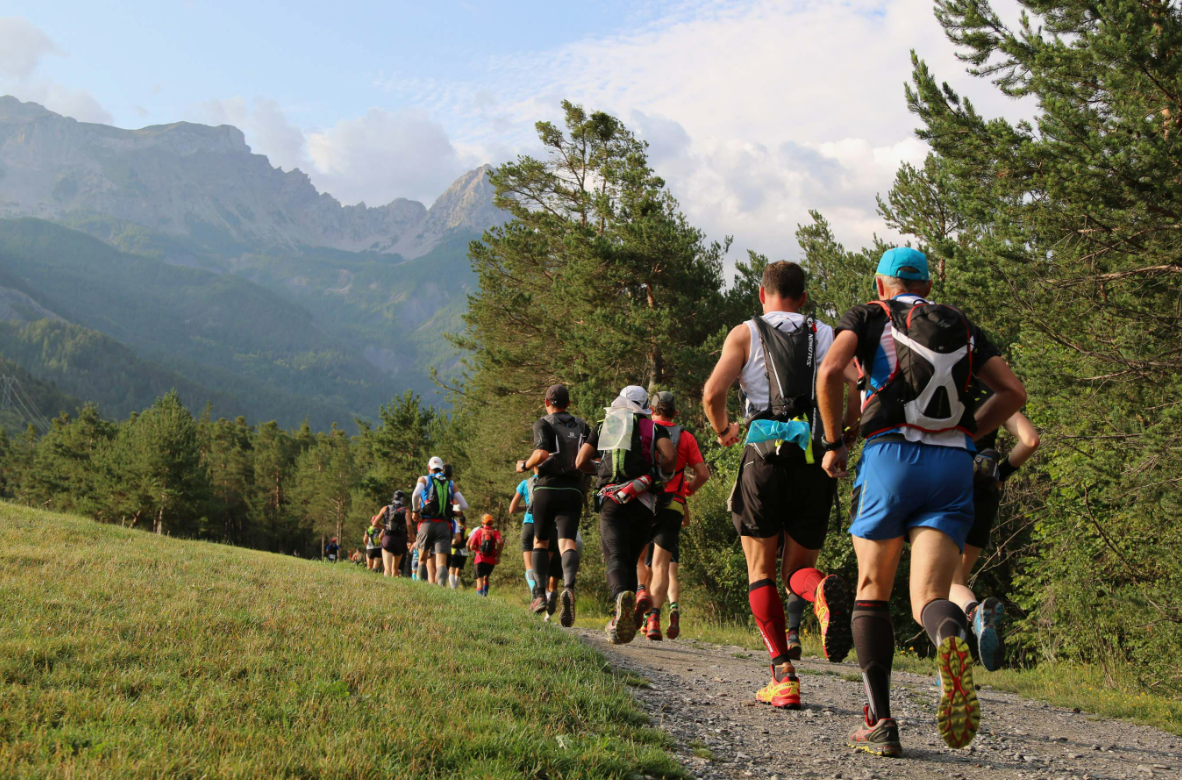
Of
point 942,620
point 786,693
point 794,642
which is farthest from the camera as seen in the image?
point 794,642

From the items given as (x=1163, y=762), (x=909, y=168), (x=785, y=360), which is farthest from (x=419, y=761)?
(x=909, y=168)

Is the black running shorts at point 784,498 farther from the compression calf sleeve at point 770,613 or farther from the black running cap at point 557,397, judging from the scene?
the black running cap at point 557,397

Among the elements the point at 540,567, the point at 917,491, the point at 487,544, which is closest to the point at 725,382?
the point at 917,491

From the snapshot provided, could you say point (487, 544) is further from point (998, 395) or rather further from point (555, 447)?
point (998, 395)

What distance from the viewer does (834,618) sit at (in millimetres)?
4098

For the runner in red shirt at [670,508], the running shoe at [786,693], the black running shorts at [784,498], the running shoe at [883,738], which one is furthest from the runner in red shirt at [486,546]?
the running shoe at [883,738]

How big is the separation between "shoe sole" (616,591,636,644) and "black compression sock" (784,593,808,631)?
1078mm

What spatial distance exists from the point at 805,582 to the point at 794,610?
0.69 meters

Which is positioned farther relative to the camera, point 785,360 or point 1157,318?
point 1157,318

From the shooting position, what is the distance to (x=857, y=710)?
5.34 meters

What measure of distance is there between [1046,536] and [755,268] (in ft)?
53.1

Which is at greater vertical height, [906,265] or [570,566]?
[906,265]

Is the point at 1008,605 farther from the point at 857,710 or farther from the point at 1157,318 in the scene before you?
the point at 857,710

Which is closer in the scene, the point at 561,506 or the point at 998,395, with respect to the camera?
the point at 998,395
